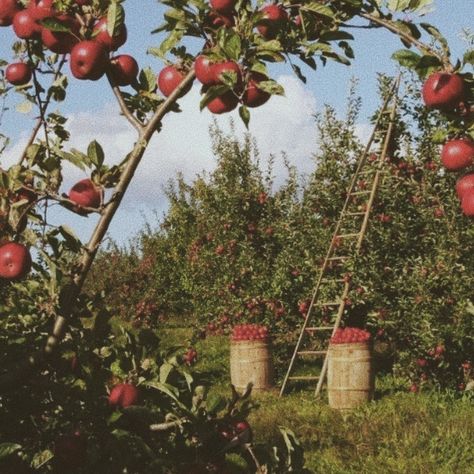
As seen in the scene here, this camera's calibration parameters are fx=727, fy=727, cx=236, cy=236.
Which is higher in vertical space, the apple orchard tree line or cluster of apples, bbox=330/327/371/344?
the apple orchard tree line

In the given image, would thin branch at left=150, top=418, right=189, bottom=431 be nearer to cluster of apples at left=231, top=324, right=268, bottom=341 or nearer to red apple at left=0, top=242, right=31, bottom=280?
red apple at left=0, top=242, right=31, bottom=280

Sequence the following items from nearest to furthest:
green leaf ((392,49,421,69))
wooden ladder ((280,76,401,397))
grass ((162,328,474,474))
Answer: green leaf ((392,49,421,69)) < grass ((162,328,474,474)) < wooden ladder ((280,76,401,397))

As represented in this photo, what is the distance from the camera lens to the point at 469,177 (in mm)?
1404

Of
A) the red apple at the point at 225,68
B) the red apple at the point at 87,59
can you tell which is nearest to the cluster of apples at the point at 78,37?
the red apple at the point at 87,59

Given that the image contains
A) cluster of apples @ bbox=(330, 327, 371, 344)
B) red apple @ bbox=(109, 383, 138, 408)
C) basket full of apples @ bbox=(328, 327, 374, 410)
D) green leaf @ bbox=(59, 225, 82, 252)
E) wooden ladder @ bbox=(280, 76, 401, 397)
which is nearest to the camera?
green leaf @ bbox=(59, 225, 82, 252)

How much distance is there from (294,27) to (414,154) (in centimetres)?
743

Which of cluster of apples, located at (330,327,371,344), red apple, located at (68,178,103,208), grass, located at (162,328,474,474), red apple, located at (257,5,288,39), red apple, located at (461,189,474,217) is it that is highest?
red apple, located at (257,5,288,39)

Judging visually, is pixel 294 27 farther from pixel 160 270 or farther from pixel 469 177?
pixel 160 270

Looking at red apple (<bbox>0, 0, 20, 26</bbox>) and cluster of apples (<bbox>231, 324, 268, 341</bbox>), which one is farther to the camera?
cluster of apples (<bbox>231, 324, 268, 341</bbox>)

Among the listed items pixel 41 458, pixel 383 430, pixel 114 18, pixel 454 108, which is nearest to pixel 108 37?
pixel 114 18

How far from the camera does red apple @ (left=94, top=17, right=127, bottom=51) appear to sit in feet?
5.14

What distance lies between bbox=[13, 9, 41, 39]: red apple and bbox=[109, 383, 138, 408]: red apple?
0.86 metres

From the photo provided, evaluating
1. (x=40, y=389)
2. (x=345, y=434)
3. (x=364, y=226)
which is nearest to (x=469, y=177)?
(x=40, y=389)

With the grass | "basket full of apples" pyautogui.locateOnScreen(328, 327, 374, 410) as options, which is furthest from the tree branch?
"basket full of apples" pyautogui.locateOnScreen(328, 327, 374, 410)
